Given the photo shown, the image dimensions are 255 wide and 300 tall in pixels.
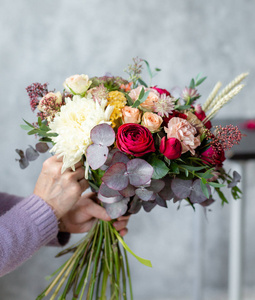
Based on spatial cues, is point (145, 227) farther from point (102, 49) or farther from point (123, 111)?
point (123, 111)

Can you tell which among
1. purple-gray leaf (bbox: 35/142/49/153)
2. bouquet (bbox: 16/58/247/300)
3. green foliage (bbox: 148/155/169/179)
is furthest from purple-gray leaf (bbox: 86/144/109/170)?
purple-gray leaf (bbox: 35/142/49/153)

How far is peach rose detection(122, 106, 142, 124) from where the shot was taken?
35.2 inches

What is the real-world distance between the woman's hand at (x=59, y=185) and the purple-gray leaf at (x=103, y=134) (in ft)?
0.61

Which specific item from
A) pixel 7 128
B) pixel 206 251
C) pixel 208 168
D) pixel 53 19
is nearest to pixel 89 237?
pixel 208 168

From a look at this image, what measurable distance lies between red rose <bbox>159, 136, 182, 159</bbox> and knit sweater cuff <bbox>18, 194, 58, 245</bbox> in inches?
13.9

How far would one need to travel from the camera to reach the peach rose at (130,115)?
2.93ft

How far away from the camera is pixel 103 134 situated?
853 mm

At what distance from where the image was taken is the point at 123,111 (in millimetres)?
901

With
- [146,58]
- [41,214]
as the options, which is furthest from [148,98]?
[146,58]

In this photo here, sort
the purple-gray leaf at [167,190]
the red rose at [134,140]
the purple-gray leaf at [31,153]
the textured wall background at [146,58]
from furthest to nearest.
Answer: the textured wall background at [146,58]
the purple-gray leaf at [31,153]
the purple-gray leaf at [167,190]
the red rose at [134,140]

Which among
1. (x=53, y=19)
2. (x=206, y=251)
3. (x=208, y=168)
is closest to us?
(x=208, y=168)

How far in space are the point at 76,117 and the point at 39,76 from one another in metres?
1.47

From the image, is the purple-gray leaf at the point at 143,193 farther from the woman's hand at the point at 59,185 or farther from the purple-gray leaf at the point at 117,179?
the woman's hand at the point at 59,185

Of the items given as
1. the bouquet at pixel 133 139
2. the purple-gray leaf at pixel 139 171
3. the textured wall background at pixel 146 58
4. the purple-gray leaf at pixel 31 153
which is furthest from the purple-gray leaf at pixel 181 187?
the textured wall background at pixel 146 58
